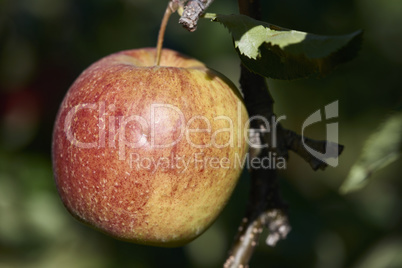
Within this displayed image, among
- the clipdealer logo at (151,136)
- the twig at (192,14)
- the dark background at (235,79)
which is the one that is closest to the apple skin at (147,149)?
the clipdealer logo at (151,136)

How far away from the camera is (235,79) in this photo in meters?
2.36

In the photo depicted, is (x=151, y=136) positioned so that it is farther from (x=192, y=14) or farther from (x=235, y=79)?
(x=235, y=79)

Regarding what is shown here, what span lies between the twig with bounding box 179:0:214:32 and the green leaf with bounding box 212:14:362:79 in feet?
0.13

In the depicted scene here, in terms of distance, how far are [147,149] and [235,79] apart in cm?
145

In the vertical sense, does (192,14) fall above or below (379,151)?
above

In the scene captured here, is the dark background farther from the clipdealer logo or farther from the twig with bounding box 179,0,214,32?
the twig with bounding box 179,0,214,32

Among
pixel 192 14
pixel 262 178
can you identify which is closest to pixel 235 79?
pixel 262 178

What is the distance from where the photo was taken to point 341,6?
6.21 feet

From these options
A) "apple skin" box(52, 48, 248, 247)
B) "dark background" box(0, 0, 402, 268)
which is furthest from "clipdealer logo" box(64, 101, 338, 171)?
"dark background" box(0, 0, 402, 268)

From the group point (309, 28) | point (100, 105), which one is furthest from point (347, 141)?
point (100, 105)

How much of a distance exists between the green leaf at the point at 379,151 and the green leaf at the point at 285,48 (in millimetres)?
182

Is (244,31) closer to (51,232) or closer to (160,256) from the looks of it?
(160,256)

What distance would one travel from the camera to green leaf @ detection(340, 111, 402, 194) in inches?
35.3

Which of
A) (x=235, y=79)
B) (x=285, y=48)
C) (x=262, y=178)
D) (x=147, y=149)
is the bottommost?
(x=235, y=79)
